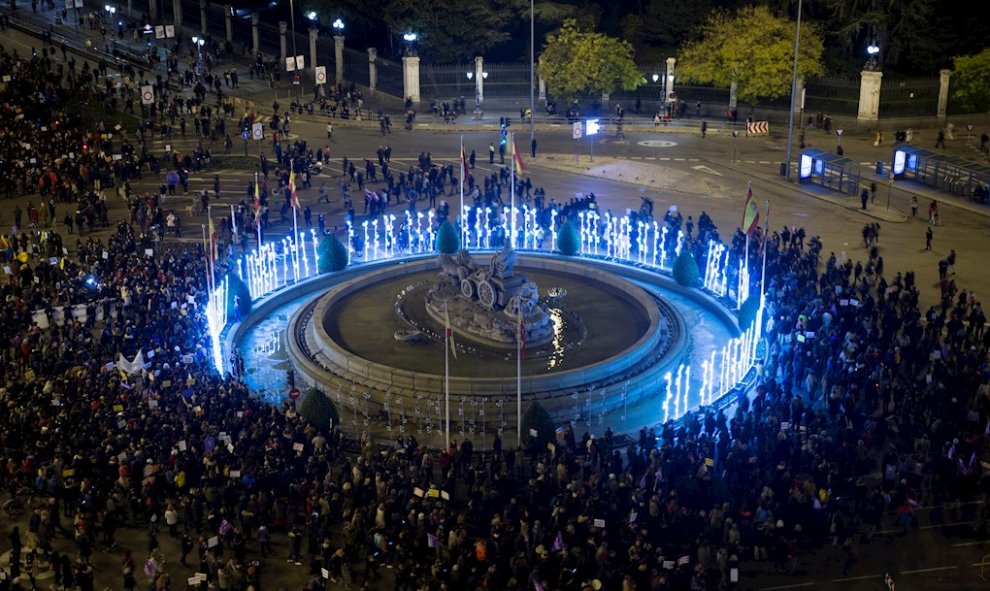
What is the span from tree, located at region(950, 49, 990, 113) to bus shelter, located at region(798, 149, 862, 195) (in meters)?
12.5

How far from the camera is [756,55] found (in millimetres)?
68812

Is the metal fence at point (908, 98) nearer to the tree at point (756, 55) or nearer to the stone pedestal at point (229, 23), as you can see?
the tree at point (756, 55)

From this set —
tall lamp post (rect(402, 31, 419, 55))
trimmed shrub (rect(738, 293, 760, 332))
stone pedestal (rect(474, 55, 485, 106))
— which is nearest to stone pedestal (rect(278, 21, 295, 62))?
tall lamp post (rect(402, 31, 419, 55))

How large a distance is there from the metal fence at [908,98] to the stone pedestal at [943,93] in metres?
0.48

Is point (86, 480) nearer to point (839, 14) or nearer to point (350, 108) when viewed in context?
point (350, 108)

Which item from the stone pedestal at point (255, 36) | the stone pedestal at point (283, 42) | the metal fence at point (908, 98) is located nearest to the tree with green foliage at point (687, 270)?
the metal fence at point (908, 98)

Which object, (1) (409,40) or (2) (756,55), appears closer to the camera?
(2) (756,55)

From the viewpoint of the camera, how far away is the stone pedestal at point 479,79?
249 feet

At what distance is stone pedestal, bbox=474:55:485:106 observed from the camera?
2990 inches

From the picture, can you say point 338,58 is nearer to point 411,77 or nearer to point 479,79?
point 411,77

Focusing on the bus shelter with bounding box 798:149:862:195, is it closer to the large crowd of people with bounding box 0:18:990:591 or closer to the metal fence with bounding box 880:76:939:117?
the metal fence with bounding box 880:76:939:117

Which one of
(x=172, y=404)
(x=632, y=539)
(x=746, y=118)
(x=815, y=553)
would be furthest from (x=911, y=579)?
(x=746, y=118)

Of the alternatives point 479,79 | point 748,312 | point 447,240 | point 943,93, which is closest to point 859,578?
point 748,312

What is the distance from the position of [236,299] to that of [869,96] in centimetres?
4639
